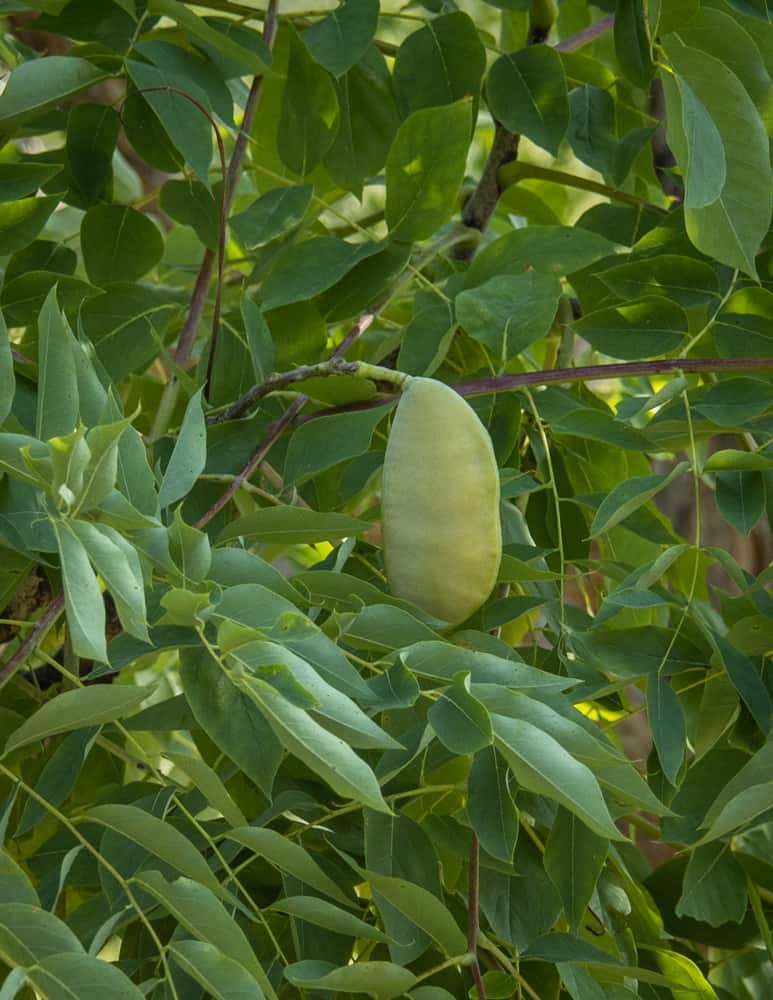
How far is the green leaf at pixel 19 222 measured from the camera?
0.64 metres

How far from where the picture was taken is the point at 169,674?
1.10m

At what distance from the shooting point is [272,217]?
2.27ft

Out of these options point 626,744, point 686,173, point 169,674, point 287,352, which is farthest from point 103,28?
point 626,744

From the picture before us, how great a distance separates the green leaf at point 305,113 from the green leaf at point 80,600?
0.41 m

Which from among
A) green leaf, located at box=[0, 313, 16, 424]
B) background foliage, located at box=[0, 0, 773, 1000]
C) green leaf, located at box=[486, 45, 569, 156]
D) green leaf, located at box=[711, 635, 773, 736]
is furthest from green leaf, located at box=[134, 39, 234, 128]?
green leaf, located at box=[711, 635, 773, 736]

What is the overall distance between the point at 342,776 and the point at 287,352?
366mm

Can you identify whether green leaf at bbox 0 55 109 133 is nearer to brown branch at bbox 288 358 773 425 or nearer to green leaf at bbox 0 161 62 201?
green leaf at bbox 0 161 62 201

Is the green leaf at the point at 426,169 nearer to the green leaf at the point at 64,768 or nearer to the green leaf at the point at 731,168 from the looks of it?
the green leaf at the point at 731,168

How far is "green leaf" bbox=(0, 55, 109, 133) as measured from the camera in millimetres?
612

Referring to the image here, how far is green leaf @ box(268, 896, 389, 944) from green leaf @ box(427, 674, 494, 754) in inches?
3.9

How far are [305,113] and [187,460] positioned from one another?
0.34 m

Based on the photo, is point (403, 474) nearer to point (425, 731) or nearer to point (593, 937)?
point (425, 731)

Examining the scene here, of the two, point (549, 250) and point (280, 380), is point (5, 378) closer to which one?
point (280, 380)

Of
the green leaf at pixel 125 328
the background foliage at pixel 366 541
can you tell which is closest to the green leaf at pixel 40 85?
the background foliage at pixel 366 541
